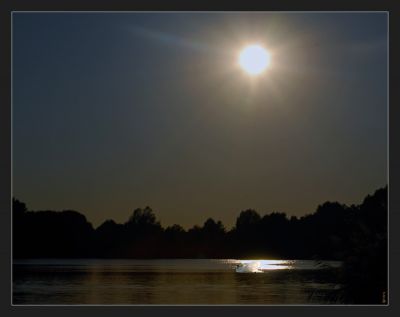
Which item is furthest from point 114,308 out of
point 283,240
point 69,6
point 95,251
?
point 283,240

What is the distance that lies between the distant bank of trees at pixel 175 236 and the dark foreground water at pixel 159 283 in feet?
2.77

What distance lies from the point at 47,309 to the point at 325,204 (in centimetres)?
1021

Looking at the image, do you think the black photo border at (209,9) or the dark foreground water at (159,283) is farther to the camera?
the dark foreground water at (159,283)

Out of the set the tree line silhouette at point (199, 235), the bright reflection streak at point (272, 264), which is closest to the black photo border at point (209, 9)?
the tree line silhouette at point (199, 235)

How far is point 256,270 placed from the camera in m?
37.0

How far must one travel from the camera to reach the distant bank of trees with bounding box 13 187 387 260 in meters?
21.0

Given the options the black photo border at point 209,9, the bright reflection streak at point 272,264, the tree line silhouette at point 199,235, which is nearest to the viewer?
the black photo border at point 209,9

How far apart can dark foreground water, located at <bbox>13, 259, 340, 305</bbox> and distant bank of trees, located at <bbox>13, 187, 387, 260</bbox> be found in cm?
84

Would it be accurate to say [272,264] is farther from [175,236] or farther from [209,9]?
[209,9]

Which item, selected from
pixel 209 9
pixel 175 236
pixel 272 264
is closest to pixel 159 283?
pixel 175 236

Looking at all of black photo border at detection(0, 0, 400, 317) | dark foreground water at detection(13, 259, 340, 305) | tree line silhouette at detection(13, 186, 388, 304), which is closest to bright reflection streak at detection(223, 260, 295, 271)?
dark foreground water at detection(13, 259, 340, 305)

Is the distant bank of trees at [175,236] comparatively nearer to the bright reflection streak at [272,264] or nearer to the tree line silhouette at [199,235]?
the tree line silhouette at [199,235]

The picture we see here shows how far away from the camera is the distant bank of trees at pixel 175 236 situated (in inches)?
827

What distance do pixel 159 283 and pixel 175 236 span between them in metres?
3.74
